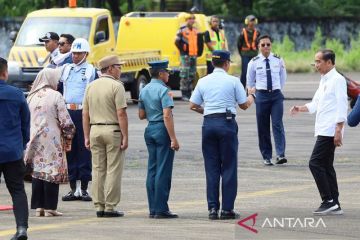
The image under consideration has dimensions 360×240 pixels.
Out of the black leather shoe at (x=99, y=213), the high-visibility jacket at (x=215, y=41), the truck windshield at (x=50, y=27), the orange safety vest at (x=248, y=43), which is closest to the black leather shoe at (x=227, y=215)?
the black leather shoe at (x=99, y=213)

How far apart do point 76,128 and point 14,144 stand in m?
3.21

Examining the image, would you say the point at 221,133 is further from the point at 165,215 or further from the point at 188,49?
the point at 188,49

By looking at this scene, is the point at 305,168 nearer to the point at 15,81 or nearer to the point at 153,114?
the point at 153,114

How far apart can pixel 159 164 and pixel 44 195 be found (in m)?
1.30

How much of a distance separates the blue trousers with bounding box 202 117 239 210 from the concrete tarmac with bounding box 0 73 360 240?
25 cm

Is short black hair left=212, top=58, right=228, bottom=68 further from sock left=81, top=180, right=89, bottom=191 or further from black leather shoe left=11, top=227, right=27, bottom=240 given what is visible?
black leather shoe left=11, top=227, right=27, bottom=240

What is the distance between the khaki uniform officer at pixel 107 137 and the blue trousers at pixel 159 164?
285mm

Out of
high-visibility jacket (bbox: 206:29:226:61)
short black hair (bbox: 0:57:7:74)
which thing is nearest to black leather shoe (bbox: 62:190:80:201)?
short black hair (bbox: 0:57:7:74)

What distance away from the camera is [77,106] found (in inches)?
634

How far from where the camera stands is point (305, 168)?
1933cm

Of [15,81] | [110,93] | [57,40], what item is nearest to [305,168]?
[57,40]

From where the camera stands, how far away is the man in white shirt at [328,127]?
14.5 meters

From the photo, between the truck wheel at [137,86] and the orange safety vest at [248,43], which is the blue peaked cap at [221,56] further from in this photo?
the orange safety vest at [248,43]

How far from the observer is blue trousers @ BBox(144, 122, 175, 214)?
14430mm
